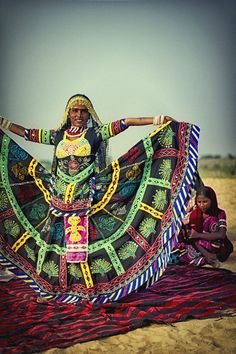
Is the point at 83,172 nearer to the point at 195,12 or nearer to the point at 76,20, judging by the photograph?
the point at 76,20

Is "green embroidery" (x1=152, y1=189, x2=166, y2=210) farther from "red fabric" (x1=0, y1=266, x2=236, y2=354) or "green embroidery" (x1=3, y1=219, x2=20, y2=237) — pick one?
"green embroidery" (x1=3, y1=219, x2=20, y2=237)

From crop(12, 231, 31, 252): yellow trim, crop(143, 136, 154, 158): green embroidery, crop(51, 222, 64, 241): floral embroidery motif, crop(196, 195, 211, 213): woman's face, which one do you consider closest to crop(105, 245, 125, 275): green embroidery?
crop(51, 222, 64, 241): floral embroidery motif

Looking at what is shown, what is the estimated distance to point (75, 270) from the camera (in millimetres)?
3574

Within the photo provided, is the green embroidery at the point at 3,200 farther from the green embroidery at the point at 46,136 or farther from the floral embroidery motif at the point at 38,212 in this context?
the green embroidery at the point at 46,136

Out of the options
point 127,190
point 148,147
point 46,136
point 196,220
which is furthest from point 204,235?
point 46,136

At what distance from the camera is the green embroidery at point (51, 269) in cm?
359

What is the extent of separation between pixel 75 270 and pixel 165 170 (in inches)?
43.2

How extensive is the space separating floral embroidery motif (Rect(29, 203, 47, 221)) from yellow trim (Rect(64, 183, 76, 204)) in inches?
10.9

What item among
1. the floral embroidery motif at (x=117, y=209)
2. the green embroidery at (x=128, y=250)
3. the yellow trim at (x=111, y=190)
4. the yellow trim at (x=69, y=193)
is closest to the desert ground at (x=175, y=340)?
the green embroidery at (x=128, y=250)

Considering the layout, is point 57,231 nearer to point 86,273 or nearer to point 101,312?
point 86,273

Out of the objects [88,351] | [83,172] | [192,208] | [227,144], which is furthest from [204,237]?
[227,144]

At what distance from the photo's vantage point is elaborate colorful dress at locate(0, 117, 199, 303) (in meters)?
3.47

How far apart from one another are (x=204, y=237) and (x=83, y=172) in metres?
1.40

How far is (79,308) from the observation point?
3.37 m
